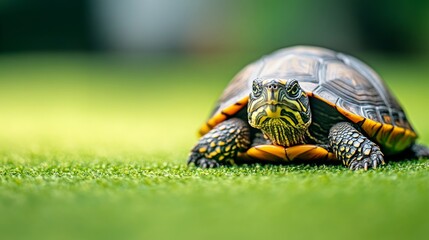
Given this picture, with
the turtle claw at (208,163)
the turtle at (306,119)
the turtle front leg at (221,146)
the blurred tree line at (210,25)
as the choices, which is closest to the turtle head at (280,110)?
the turtle at (306,119)

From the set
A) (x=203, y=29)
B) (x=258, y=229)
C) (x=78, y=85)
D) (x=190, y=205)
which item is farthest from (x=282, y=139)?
(x=203, y=29)

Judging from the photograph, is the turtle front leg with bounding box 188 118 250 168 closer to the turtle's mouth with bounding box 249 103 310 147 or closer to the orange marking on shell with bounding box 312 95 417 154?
the turtle's mouth with bounding box 249 103 310 147

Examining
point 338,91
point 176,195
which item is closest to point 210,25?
point 338,91

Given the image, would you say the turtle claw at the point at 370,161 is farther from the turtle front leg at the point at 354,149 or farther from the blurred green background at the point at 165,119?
the blurred green background at the point at 165,119

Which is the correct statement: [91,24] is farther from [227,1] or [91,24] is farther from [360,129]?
[360,129]

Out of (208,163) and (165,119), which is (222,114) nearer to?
(208,163)
